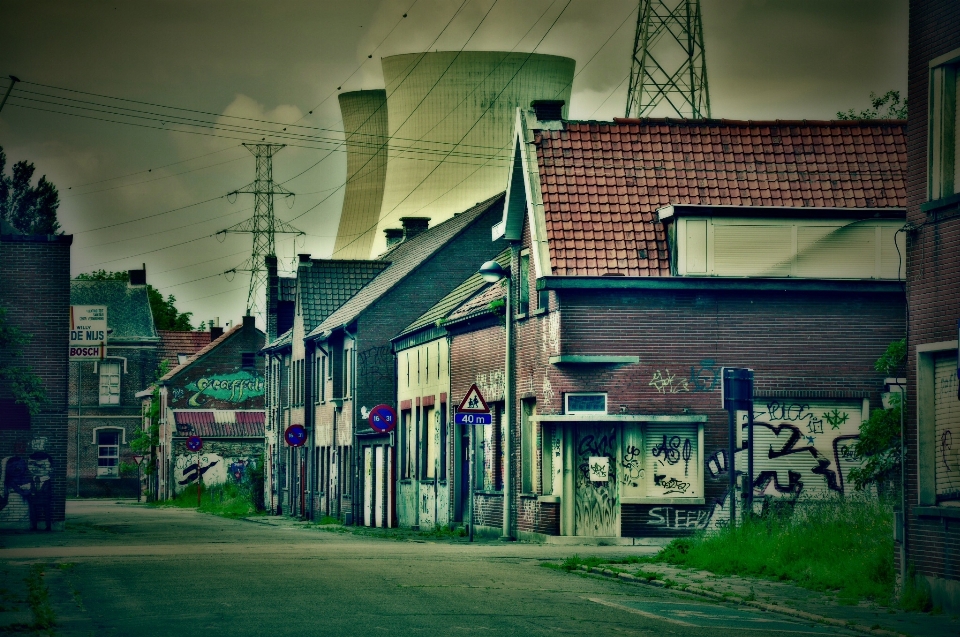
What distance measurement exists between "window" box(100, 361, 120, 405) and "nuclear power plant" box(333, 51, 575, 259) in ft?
94.8

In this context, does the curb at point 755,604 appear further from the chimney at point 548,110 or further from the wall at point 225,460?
the wall at point 225,460

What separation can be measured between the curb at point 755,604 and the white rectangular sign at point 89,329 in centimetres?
4131

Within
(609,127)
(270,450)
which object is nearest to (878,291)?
(609,127)

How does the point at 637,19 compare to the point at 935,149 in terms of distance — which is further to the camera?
the point at 637,19

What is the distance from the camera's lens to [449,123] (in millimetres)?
64875

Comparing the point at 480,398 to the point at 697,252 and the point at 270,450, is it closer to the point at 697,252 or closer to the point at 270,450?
the point at 697,252

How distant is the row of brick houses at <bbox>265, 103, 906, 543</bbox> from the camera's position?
2733 centimetres

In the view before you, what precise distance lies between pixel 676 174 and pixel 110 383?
65151 millimetres

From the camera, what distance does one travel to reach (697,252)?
27.4 meters

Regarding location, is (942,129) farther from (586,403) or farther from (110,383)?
(110,383)

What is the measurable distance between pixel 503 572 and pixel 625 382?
27.5 feet

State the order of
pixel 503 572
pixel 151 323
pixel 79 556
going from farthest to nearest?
pixel 151 323
pixel 79 556
pixel 503 572

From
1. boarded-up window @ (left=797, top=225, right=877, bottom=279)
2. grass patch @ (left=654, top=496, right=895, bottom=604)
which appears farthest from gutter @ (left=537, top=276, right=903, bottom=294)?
grass patch @ (left=654, top=496, right=895, bottom=604)

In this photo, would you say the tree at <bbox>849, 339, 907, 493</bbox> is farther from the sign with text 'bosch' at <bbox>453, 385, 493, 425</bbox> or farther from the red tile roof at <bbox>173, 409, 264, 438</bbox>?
the red tile roof at <bbox>173, 409, 264, 438</bbox>
